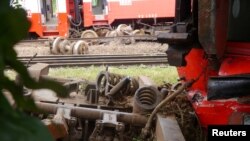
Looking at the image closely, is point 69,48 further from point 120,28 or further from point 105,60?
point 120,28

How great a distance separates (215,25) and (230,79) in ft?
1.51

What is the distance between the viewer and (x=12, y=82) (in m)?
0.47

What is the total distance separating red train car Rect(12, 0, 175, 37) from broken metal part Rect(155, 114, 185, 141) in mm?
14024

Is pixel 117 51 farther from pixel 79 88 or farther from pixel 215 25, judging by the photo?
pixel 215 25

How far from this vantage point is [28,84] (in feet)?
1.61

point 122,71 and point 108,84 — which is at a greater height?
point 108,84

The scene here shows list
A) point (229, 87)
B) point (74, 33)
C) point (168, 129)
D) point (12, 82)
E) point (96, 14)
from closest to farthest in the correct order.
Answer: point (12, 82)
point (229, 87)
point (168, 129)
point (96, 14)
point (74, 33)

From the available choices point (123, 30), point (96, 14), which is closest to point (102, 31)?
point (96, 14)

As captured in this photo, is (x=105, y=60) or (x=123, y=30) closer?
(x=105, y=60)

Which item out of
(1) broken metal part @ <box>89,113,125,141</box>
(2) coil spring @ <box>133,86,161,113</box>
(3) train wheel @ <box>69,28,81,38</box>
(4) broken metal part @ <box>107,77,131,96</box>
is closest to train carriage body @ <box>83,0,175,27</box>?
(3) train wheel @ <box>69,28,81,38</box>

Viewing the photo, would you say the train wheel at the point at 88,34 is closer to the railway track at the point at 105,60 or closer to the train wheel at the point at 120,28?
the train wheel at the point at 120,28

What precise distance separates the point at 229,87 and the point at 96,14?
16040 millimetres

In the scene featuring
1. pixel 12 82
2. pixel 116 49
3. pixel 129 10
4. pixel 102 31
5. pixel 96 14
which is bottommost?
pixel 116 49

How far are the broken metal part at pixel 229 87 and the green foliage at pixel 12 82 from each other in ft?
7.44
